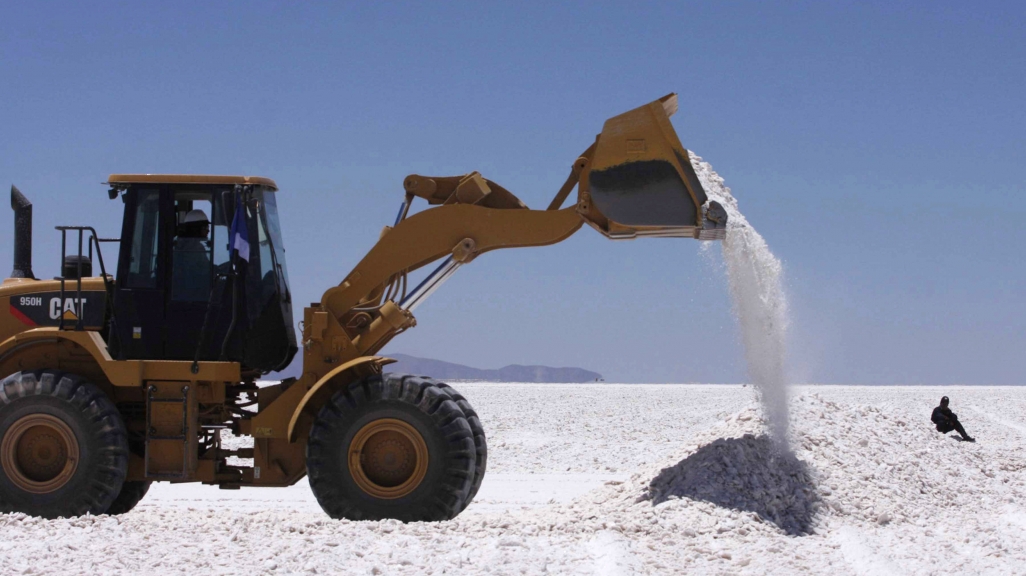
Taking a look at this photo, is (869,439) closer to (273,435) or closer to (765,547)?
(765,547)

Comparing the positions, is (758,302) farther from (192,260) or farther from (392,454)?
(192,260)

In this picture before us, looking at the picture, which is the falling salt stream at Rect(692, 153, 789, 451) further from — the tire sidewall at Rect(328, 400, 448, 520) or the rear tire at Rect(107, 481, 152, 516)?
the rear tire at Rect(107, 481, 152, 516)

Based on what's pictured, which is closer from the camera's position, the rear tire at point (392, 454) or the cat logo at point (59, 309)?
the rear tire at point (392, 454)

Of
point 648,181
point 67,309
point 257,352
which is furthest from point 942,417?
point 67,309

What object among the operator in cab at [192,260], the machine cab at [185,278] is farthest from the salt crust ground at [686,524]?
the operator in cab at [192,260]

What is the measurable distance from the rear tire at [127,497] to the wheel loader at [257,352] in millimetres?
594

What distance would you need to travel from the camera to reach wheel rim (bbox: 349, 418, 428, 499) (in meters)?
9.84

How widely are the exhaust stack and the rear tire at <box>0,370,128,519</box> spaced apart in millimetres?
1549

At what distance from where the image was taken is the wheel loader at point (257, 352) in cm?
987

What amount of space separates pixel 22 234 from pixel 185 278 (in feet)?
7.11

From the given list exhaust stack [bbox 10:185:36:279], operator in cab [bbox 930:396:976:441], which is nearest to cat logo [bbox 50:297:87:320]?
exhaust stack [bbox 10:185:36:279]

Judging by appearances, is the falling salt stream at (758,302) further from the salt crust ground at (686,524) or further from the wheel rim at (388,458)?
the wheel rim at (388,458)

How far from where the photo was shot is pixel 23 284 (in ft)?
35.7

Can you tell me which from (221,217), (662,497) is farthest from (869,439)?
(221,217)
